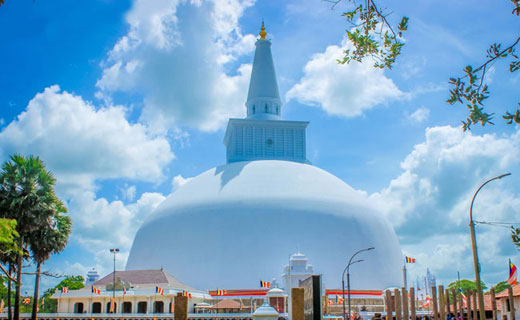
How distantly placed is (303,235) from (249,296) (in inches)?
298

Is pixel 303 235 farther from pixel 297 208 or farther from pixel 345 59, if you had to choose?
pixel 345 59

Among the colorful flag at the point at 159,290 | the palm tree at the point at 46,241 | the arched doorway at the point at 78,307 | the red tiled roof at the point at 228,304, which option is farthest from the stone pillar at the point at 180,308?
the arched doorway at the point at 78,307

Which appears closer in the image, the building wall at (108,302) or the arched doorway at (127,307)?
the building wall at (108,302)

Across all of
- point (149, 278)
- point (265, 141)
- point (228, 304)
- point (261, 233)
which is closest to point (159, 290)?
point (149, 278)

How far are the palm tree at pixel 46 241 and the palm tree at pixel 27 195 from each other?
1602 mm

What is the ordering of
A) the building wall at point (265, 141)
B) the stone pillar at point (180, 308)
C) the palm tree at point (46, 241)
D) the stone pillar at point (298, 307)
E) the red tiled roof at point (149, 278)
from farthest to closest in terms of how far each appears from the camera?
the building wall at point (265, 141), the red tiled roof at point (149, 278), the palm tree at point (46, 241), the stone pillar at point (180, 308), the stone pillar at point (298, 307)

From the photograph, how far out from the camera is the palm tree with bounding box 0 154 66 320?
105 ft

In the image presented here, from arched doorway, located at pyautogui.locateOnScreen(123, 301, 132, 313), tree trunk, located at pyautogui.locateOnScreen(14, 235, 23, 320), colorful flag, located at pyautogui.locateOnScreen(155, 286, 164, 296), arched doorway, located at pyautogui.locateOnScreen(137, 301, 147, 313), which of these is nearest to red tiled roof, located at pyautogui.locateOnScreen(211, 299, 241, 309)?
colorful flag, located at pyautogui.locateOnScreen(155, 286, 164, 296)

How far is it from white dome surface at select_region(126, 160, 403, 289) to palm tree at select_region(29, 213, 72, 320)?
52.8 feet

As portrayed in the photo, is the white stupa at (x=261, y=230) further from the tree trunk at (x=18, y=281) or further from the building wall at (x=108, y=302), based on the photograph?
the tree trunk at (x=18, y=281)

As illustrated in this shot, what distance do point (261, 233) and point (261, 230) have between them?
30 centimetres

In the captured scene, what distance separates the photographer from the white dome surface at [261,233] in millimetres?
50312

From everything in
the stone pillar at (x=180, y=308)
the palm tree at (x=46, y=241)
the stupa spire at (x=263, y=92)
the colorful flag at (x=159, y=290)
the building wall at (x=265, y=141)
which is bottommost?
the stone pillar at (x=180, y=308)

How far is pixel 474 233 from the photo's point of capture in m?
21.8
